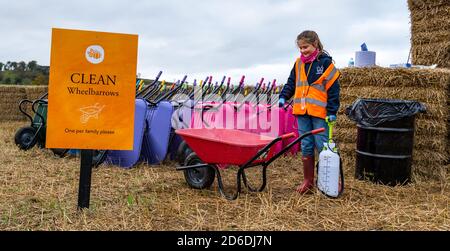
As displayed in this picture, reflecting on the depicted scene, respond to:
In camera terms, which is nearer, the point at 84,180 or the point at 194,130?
the point at 84,180

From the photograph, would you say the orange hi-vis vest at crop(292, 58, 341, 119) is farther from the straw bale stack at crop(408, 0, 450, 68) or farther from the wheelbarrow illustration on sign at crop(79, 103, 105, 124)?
the straw bale stack at crop(408, 0, 450, 68)

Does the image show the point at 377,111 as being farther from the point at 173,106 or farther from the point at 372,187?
the point at 173,106

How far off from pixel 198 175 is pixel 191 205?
0.60 metres

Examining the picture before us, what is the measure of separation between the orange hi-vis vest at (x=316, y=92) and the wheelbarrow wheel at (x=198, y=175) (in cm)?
87

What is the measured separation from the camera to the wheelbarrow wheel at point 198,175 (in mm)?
3578

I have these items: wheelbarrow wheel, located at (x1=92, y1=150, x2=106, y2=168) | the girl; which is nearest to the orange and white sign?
the girl

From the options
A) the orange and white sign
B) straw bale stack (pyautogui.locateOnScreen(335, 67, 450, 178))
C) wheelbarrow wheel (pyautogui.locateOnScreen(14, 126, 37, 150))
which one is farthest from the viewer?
wheelbarrow wheel (pyautogui.locateOnScreen(14, 126, 37, 150))

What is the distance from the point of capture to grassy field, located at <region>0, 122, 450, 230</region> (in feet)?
8.73

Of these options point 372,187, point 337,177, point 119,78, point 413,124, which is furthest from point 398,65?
point 119,78

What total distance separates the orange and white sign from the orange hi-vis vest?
1.44 metres

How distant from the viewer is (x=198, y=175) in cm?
367

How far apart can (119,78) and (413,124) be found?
2.72 metres

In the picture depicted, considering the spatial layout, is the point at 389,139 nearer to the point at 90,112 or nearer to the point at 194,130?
the point at 194,130

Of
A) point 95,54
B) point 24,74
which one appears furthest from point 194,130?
point 24,74
